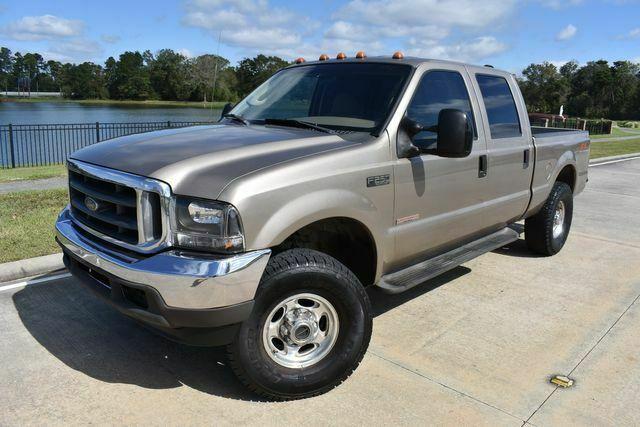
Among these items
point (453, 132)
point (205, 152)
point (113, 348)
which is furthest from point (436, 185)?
point (113, 348)

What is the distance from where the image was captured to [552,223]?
A: 621 cm

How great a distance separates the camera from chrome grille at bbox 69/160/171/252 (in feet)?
9.61

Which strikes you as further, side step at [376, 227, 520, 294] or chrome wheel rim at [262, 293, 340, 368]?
side step at [376, 227, 520, 294]

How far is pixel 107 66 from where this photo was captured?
2181 inches

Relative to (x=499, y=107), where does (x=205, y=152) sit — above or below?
below

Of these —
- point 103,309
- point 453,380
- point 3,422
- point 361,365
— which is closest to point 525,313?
point 453,380

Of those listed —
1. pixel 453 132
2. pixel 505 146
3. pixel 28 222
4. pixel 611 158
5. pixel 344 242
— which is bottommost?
pixel 28 222

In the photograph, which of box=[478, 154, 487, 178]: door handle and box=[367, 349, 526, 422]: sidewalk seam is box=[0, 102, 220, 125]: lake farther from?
box=[367, 349, 526, 422]: sidewalk seam

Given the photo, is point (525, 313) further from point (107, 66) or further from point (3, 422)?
point (107, 66)

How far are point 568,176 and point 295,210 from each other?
15.7ft

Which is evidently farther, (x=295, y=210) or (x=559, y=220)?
(x=559, y=220)

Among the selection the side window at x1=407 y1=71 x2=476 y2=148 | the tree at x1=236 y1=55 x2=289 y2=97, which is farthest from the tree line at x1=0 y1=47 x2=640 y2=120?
the side window at x1=407 y1=71 x2=476 y2=148

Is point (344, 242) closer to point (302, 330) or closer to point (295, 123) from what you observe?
point (302, 330)

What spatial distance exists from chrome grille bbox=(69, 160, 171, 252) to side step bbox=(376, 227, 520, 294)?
1.64 meters
